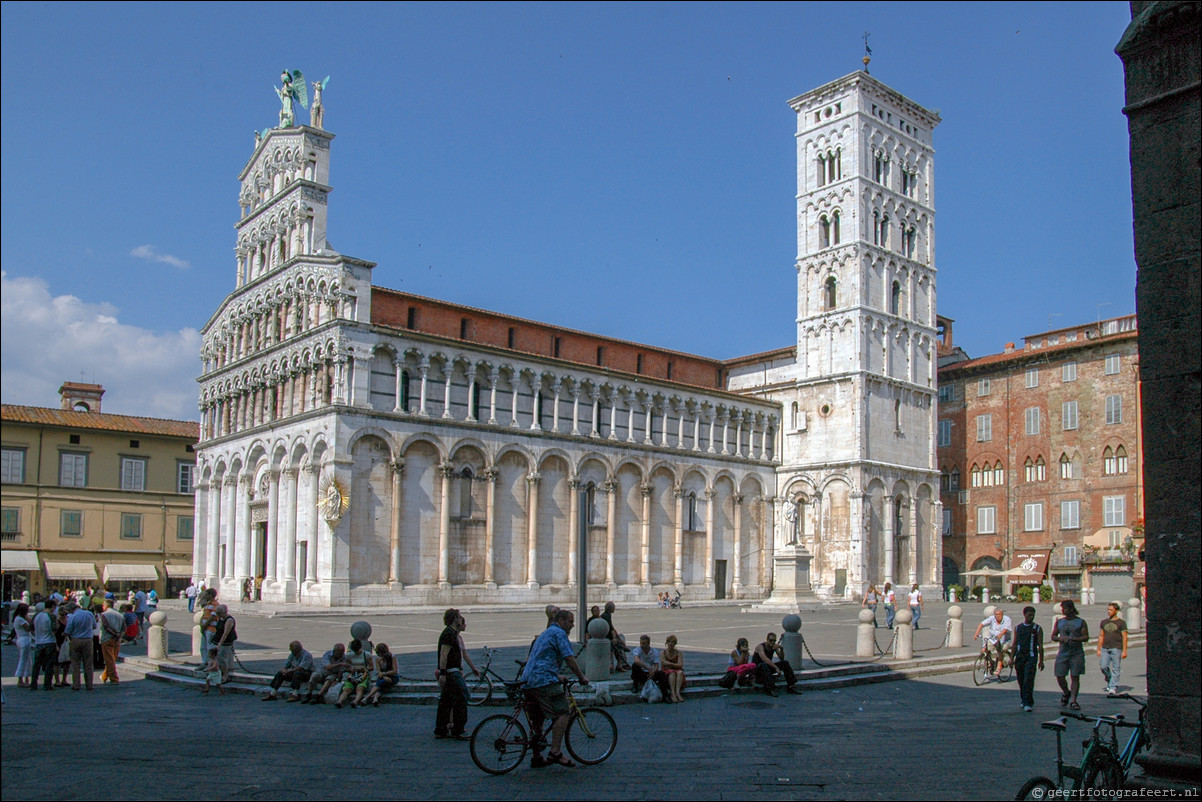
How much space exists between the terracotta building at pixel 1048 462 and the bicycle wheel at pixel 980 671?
30849 mm

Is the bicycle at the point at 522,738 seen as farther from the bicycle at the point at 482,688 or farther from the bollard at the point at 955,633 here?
the bollard at the point at 955,633

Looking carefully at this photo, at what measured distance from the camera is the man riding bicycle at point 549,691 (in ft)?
32.1

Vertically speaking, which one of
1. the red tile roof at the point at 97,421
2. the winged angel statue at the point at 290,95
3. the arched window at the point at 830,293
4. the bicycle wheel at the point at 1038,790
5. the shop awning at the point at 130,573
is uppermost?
the winged angel statue at the point at 290,95

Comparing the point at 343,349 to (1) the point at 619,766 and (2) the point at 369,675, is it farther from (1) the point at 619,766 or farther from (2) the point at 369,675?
(1) the point at 619,766

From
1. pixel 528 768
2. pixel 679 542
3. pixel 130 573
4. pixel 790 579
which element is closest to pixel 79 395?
pixel 130 573

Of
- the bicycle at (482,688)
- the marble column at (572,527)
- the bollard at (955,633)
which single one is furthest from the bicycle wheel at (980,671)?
the marble column at (572,527)

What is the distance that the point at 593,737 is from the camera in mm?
10133

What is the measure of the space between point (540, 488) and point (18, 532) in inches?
960

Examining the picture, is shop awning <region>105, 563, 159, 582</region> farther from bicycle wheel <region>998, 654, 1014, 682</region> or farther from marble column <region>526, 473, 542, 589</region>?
bicycle wheel <region>998, 654, 1014, 682</region>

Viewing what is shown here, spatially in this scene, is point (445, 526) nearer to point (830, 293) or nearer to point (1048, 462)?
point (830, 293)

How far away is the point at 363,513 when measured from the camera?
37531 mm

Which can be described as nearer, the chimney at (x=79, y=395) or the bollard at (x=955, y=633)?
the bollard at (x=955, y=633)

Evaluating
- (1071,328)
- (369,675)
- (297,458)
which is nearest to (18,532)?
(297,458)

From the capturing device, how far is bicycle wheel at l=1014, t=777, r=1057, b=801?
7.12 m
